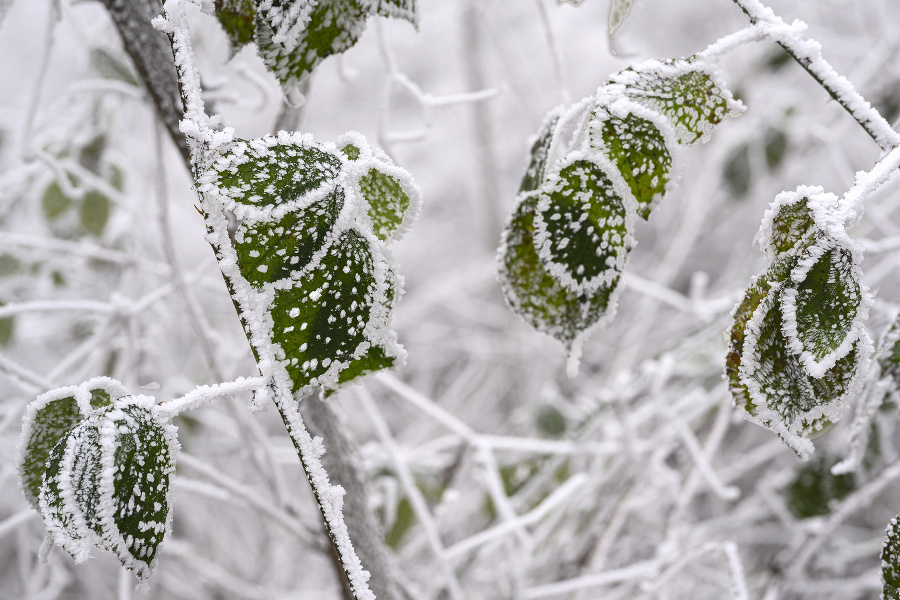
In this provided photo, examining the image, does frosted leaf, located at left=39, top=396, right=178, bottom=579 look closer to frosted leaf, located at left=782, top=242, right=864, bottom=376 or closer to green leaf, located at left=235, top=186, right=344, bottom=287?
green leaf, located at left=235, top=186, right=344, bottom=287

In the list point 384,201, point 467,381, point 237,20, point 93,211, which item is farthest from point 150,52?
point 467,381

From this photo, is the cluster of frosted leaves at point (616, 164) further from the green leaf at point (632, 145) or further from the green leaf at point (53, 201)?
the green leaf at point (53, 201)

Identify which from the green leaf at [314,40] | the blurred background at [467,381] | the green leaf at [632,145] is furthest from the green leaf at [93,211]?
the green leaf at [632,145]

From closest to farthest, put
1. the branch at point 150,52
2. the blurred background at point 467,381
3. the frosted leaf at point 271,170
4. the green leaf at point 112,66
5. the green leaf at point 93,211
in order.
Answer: the frosted leaf at point 271,170
the branch at point 150,52
the blurred background at point 467,381
the green leaf at point 112,66
the green leaf at point 93,211

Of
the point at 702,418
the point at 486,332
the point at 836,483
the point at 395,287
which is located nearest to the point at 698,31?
the point at 486,332

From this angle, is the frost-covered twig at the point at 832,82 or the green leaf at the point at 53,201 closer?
the frost-covered twig at the point at 832,82

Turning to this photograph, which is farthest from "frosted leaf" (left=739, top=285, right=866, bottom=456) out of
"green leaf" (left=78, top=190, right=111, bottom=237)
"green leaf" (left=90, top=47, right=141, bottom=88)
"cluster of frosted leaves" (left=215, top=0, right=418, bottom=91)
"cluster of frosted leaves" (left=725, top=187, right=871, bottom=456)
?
"green leaf" (left=78, top=190, right=111, bottom=237)

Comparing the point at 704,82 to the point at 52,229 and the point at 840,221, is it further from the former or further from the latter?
the point at 52,229
